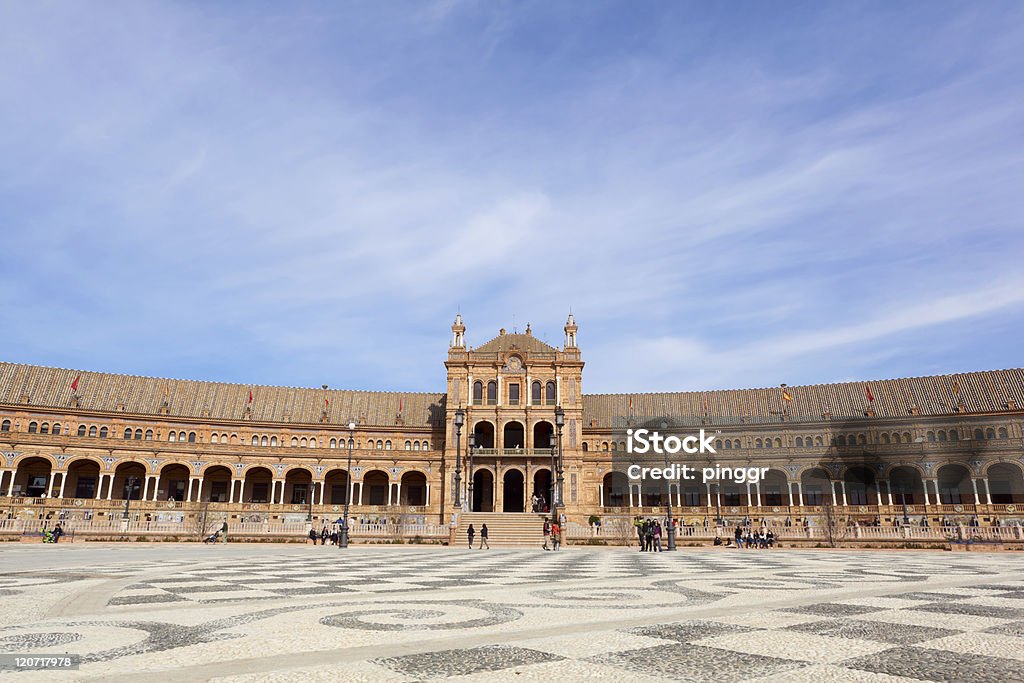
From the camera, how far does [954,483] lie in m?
65.1

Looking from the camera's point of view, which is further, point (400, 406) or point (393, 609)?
point (400, 406)

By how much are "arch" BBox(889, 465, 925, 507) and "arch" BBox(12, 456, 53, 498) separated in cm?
7803

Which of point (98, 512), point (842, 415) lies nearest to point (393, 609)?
point (98, 512)

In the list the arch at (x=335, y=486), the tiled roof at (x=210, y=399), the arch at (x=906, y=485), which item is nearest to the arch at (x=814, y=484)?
the arch at (x=906, y=485)

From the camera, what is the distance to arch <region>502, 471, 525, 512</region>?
6806 cm

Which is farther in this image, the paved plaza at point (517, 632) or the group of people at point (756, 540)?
the group of people at point (756, 540)

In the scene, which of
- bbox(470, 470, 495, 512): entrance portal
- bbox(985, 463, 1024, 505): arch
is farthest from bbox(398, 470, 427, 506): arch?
bbox(985, 463, 1024, 505): arch

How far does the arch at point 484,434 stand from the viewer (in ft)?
228

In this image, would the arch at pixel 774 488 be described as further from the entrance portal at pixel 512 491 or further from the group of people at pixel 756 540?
the group of people at pixel 756 540

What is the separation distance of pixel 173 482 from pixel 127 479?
13.8 ft

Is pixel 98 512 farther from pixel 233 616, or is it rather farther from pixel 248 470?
pixel 233 616

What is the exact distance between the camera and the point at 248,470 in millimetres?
70375

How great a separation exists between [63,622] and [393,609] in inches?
126

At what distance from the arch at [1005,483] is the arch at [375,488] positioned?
5822 cm
